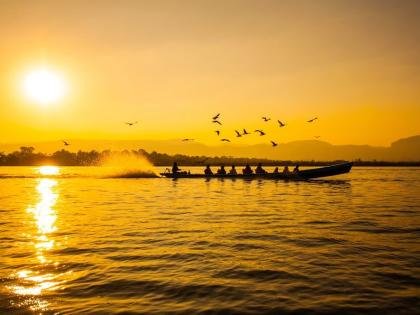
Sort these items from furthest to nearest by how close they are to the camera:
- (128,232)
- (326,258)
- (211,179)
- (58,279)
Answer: (211,179) < (128,232) < (326,258) < (58,279)

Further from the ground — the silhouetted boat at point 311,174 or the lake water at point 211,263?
the silhouetted boat at point 311,174

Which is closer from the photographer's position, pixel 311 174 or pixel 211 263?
pixel 211 263

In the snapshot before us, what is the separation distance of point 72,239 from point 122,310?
8.73m

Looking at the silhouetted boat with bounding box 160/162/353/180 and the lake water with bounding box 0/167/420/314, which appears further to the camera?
the silhouetted boat with bounding box 160/162/353/180

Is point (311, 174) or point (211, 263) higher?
point (311, 174)

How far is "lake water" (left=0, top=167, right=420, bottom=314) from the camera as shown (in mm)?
9031

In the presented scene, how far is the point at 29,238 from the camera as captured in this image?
16.9m

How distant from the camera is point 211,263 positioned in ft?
40.6

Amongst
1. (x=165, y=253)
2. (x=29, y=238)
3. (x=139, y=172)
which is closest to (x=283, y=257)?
(x=165, y=253)

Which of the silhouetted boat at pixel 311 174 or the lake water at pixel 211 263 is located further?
the silhouetted boat at pixel 311 174

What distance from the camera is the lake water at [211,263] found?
9031 mm

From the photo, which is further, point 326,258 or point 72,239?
point 72,239

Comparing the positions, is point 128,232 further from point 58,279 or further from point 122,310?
point 122,310

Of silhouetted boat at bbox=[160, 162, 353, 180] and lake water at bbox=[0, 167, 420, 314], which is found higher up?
silhouetted boat at bbox=[160, 162, 353, 180]
